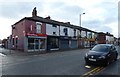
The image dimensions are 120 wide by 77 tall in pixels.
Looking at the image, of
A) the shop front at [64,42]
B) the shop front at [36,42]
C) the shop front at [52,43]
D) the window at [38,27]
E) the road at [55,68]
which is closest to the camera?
the road at [55,68]

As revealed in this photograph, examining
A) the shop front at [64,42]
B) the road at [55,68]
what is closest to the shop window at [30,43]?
the shop front at [64,42]

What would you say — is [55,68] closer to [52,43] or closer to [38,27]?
[38,27]

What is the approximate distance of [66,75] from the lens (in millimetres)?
9328

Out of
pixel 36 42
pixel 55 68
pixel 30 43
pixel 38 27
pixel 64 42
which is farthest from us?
pixel 64 42

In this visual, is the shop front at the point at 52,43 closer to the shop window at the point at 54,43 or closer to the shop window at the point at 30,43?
the shop window at the point at 54,43

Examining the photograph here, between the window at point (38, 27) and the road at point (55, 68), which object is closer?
the road at point (55, 68)

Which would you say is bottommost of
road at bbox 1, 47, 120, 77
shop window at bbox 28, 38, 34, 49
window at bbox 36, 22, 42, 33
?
road at bbox 1, 47, 120, 77

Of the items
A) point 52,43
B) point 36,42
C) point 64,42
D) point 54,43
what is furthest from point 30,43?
point 64,42

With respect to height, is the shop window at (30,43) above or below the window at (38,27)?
below

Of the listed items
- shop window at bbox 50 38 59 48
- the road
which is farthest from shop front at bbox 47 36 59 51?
the road

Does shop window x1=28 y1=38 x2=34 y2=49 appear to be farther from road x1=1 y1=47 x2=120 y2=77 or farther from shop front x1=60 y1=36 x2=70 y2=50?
road x1=1 y1=47 x2=120 y2=77

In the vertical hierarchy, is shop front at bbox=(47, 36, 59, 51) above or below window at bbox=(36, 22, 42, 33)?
below

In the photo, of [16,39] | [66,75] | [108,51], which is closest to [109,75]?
[66,75]

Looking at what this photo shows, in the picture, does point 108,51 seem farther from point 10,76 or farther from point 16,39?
point 16,39
